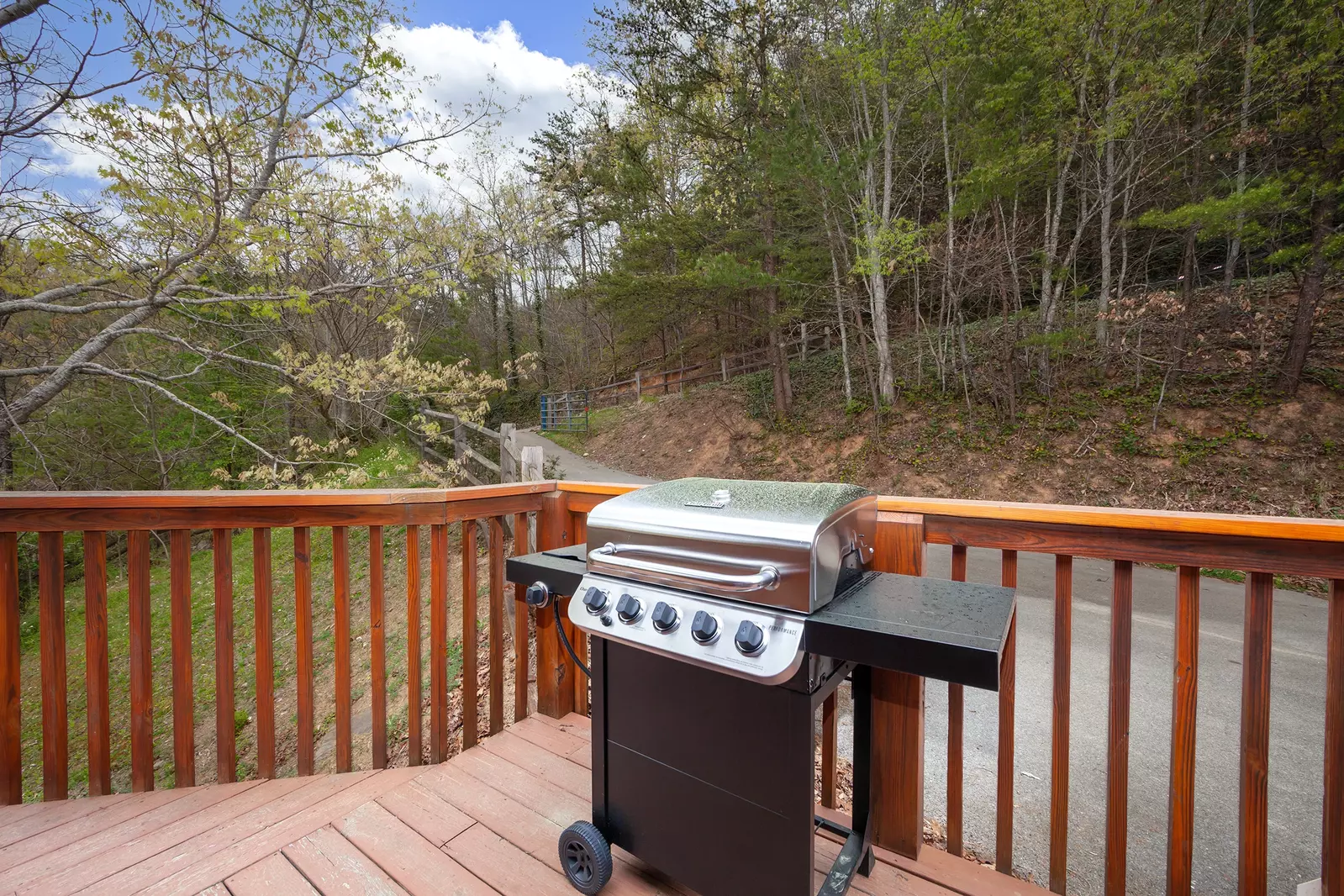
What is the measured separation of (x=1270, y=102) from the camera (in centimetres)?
602

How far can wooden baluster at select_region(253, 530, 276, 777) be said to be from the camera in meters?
1.64

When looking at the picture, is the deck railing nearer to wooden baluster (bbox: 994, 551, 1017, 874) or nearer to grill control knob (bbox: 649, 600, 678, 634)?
wooden baluster (bbox: 994, 551, 1017, 874)

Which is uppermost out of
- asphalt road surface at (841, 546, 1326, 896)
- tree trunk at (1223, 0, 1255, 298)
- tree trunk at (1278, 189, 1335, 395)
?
tree trunk at (1223, 0, 1255, 298)

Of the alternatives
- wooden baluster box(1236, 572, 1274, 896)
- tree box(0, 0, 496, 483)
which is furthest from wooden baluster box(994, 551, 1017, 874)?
tree box(0, 0, 496, 483)

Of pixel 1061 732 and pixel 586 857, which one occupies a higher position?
pixel 1061 732

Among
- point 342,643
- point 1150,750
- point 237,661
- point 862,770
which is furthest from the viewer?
point 237,661

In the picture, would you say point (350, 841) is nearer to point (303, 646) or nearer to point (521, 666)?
point (303, 646)

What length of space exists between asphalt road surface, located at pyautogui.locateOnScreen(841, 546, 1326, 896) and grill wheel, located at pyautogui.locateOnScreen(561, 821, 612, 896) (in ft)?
4.93

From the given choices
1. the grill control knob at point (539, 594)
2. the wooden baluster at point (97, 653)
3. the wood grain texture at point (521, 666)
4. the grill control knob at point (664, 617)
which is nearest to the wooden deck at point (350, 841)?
the wooden baluster at point (97, 653)

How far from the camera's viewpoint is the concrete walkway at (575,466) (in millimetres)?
9062

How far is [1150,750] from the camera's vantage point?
2455 millimetres

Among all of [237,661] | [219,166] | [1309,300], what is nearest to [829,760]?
[219,166]

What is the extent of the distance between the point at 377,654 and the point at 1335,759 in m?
2.32

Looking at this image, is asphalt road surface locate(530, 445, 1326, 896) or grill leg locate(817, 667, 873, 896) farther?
asphalt road surface locate(530, 445, 1326, 896)
